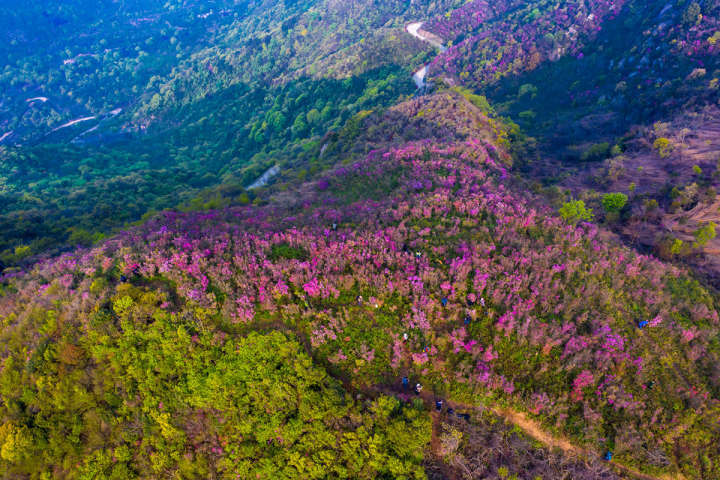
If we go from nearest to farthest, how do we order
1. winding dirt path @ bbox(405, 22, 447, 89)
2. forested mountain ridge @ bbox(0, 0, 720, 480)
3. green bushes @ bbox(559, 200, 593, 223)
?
forested mountain ridge @ bbox(0, 0, 720, 480)
green bushes @ bbox(559, 200, 593, 223)
winding dirt path @ bbox(405, 22, 447, 89)

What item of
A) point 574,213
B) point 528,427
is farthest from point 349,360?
point 574,213

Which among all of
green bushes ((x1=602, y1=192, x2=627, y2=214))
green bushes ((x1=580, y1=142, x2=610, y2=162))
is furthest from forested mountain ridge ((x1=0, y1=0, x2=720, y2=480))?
green bushes ((x1=580, y1=142, x2=610, y2=162))

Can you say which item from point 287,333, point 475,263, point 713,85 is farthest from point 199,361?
point 713,85

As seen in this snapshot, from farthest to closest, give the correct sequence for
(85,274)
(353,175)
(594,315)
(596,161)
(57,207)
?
(57,207) < (596,161) < (353,175) < (85,274) < (594,315)

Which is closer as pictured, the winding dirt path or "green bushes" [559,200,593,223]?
"green bushes" [559,200,593,223]

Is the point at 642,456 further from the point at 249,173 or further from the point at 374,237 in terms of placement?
the point at 249,173

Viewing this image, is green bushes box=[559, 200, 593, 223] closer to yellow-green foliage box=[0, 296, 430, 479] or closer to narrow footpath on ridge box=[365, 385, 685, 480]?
narrow footpath on ridge box=[365, 385, 685, 480]

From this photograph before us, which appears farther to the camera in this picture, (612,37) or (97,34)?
(97,34)

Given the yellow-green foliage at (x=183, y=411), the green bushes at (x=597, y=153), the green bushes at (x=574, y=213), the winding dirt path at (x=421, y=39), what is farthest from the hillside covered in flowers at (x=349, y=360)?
the winding dirt path at (x=421, y=39)
